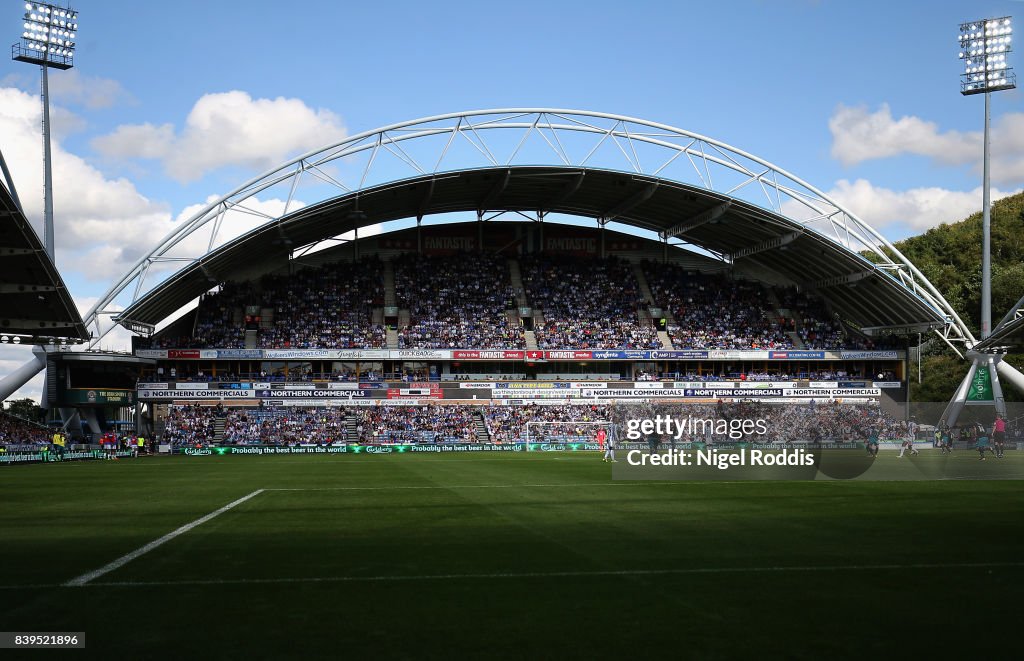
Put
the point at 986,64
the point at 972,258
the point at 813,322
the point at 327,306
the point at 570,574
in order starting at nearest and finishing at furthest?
the point at 570,574 < the point at 986,64 < the point at 327,306 < the point at 813,322 < the point at 972,258

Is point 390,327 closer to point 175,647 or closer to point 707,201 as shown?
point 707,201

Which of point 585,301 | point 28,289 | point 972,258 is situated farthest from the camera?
point 972,258

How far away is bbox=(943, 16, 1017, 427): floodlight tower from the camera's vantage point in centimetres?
5938

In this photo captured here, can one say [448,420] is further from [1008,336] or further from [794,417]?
[1008,336]

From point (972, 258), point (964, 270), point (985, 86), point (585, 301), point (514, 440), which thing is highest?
point (985, 86)

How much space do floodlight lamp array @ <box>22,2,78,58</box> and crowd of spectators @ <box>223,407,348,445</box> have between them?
26.8 metres

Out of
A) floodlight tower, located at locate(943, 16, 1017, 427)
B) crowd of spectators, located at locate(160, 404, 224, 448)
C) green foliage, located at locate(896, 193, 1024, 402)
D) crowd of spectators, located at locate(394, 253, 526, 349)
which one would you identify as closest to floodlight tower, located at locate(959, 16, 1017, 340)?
floodlight tower, located at locate(943, 16, 1017, 427)

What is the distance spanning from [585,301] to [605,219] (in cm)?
733

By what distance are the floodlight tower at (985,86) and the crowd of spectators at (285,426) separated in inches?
1685

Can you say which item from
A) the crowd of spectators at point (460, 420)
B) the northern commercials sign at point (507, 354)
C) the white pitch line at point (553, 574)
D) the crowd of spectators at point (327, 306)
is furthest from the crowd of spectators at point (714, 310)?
the white pitch line at point (553, 574)

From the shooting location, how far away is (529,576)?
35.0 ft

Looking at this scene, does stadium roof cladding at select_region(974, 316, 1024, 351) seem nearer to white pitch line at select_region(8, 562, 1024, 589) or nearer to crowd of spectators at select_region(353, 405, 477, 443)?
crowd of spectators at select_region(353, 405, 477, 443)

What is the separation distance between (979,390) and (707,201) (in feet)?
74.6

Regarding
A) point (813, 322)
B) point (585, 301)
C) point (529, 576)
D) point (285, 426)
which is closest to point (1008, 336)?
point (813, 322)
